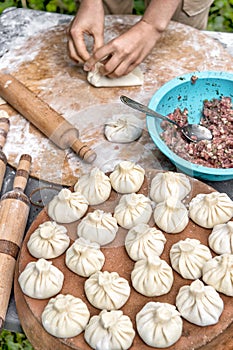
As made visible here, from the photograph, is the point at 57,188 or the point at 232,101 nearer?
the point at 57,188

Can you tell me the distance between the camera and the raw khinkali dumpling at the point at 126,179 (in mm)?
1551

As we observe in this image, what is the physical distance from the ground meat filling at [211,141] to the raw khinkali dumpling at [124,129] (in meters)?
0.10

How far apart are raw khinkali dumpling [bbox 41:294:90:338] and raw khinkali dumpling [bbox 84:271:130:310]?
4 centimetres

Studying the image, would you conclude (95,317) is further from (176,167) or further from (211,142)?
(211,142)

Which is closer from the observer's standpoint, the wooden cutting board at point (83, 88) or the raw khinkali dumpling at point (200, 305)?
the raw khinkali dumpling at point (200, 305)

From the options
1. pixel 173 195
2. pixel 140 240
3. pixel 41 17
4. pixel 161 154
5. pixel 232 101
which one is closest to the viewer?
pixel 140 240

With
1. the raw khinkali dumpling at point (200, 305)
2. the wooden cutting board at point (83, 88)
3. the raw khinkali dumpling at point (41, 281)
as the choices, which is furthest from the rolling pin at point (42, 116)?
the raw khinkali dumpling at point (200, 305)

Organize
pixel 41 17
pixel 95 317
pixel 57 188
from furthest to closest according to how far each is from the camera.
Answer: pixel 41 17 < pixel 57 188 < pixel 95 317

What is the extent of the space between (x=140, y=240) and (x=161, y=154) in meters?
0.47

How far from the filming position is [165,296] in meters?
1.31

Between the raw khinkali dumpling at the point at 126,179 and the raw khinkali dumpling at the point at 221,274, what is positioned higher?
the raw khinkali dumpling at the point at 126,179

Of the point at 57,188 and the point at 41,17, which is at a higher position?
the point at 41,17

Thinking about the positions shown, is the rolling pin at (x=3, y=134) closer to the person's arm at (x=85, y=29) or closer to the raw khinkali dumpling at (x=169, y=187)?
the person's arm at (x=85, y=29)

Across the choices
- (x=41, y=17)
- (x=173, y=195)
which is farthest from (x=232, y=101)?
(x=41, y=17)
